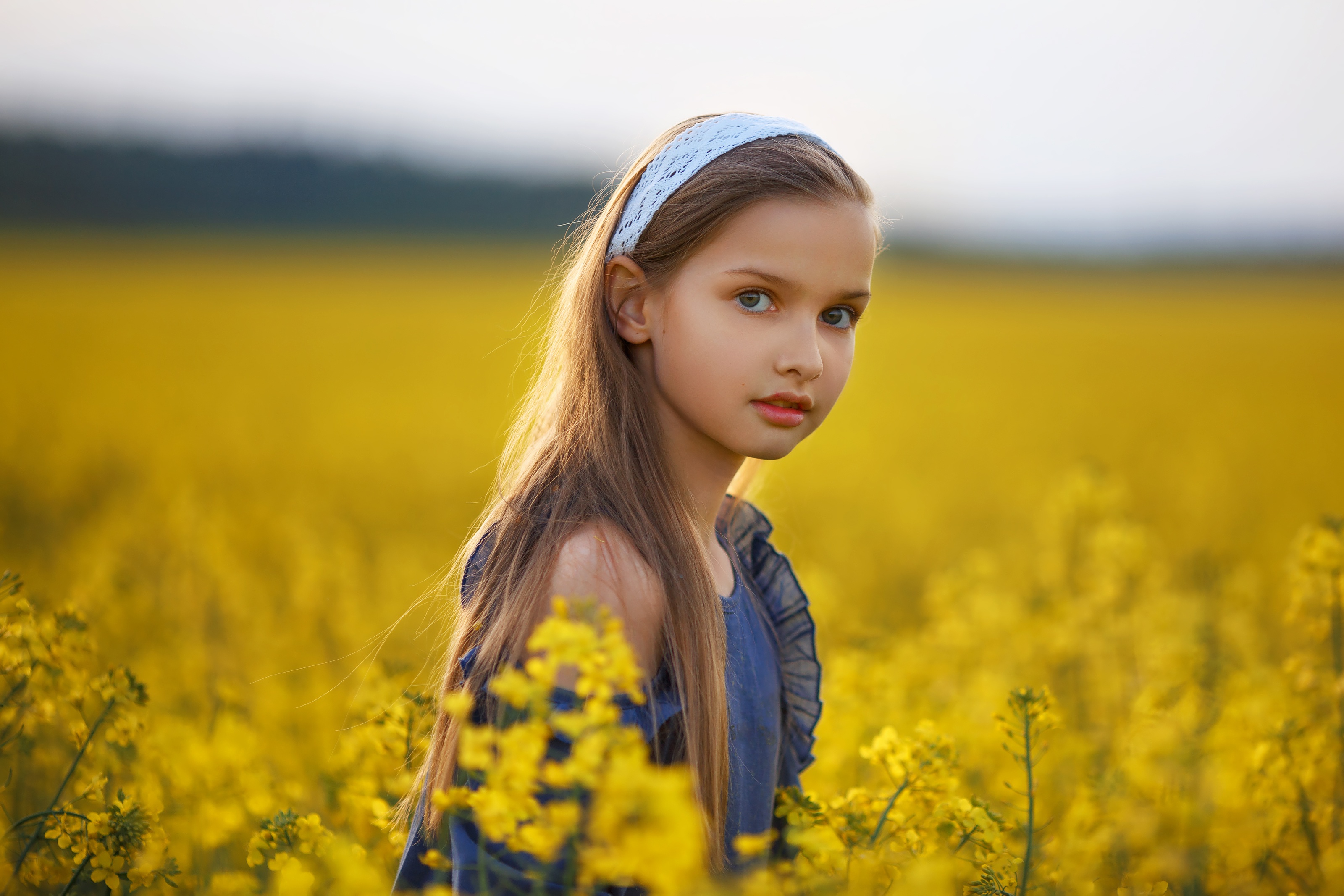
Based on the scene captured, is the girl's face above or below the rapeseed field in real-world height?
above

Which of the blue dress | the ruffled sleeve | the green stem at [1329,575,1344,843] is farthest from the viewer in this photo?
the green stem at [1329,575,1344,843]

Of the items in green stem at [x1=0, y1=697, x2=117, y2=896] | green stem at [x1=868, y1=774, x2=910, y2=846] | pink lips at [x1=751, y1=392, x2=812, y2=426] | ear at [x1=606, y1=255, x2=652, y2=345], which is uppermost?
ear at [x1=606, y1=255, x2=652, y2=345]

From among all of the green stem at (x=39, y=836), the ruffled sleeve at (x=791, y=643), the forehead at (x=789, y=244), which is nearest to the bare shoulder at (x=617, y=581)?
→ the forehead at (x=789, y=244)

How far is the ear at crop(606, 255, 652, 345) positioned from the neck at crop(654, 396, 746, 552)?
0.44 feet

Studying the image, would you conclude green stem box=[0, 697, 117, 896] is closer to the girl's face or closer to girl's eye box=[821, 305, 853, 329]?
the girl's face

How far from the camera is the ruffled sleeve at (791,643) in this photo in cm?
208

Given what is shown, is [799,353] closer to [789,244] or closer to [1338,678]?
[789,244]

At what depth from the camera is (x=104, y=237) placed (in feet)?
102

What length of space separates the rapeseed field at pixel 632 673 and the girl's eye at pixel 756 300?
639 millimetres

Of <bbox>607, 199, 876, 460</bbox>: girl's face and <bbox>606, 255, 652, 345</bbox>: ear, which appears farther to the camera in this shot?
<bbox>606, 255, 652, 345</bbox>: ear

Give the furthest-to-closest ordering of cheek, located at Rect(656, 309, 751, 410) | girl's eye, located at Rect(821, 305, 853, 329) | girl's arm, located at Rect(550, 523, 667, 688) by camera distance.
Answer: girl's eye, located at Rect(821, 305, 853, 329) < cheek, located at Rect(656, 309, 751, 410) < girl's arm, located at Rect(550, 523, 667, 688)

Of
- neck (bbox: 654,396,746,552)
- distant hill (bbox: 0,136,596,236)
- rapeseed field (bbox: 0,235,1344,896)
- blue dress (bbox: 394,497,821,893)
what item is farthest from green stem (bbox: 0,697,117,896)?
distant hill (bbox: 0,136,596,236)

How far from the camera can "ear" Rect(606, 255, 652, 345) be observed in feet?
5.69

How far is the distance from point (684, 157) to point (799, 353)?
47 centimetres
